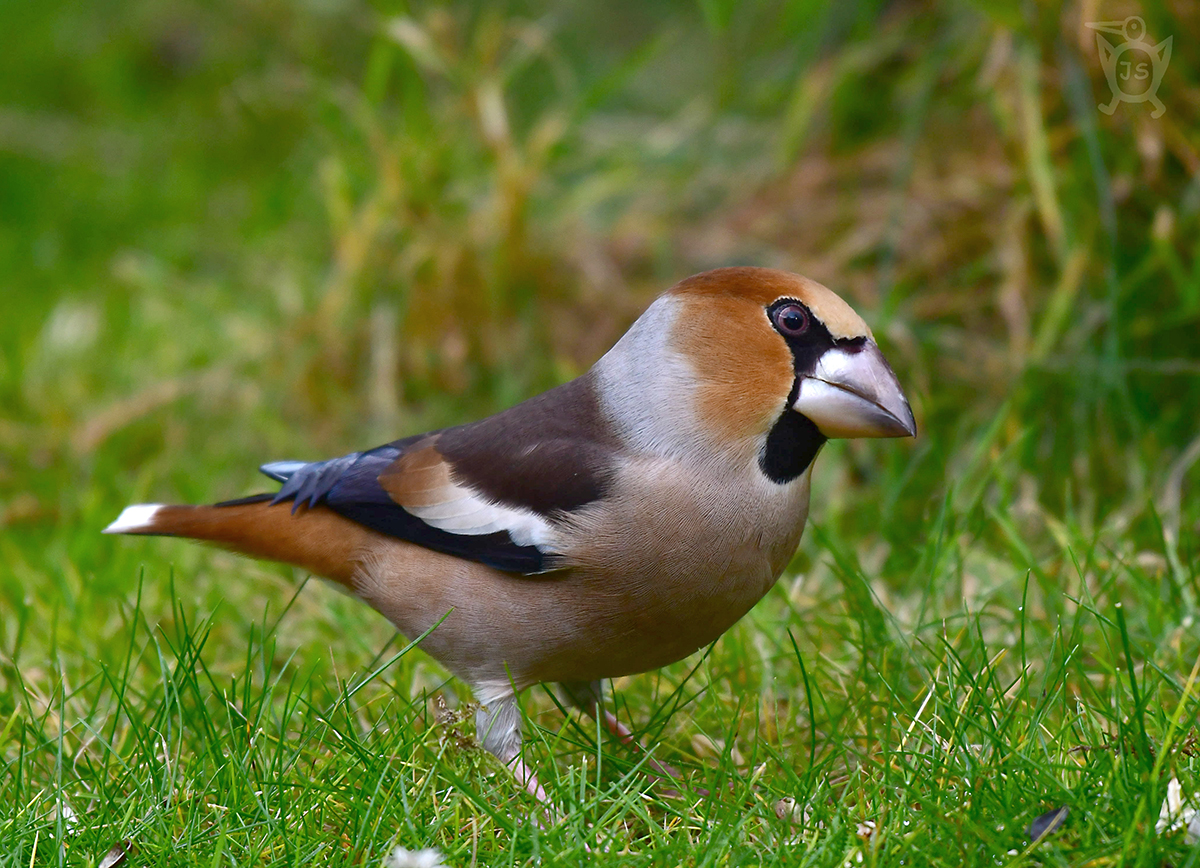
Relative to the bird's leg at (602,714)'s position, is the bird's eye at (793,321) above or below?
above

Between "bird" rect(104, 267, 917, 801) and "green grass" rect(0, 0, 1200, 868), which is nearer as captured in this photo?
"green grass" rect(0, 0, 1200, 868)

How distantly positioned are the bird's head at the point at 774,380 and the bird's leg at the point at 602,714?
0.69 meters

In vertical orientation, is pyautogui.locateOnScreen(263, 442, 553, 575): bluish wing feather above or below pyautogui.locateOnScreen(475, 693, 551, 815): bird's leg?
above

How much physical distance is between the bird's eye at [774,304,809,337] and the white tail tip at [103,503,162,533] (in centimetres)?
177

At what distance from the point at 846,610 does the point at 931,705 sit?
2.19 ft

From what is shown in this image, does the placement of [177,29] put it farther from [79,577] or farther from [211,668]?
[211,668]

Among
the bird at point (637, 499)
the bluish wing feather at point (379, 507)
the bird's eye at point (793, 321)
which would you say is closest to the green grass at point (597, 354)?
the bird at point (637, 499)

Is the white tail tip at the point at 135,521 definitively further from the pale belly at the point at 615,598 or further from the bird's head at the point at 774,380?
the bird's head at the point at 774,380

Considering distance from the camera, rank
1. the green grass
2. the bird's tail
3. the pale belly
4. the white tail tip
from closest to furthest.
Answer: the green grass < the pale belly < the bird's tail < the white tail tip

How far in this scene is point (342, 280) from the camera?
5484 mm

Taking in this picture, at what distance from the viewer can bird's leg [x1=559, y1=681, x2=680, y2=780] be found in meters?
2.79

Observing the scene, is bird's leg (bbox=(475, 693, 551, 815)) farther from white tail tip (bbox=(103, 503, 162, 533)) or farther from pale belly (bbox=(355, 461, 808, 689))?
white tail tip (bbox=(103, 503, 162, 533))

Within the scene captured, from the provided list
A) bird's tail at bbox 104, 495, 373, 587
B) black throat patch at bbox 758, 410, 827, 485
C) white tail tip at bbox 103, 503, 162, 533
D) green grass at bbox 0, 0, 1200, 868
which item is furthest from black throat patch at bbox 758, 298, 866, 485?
white tail tip at bbox 103, 503, 162, 533

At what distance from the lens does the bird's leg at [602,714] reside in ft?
9.14
